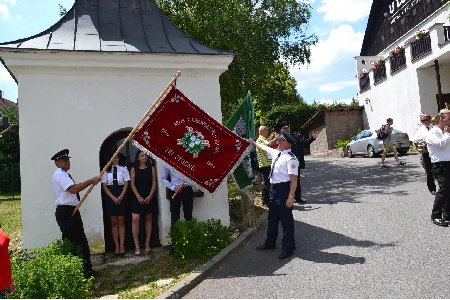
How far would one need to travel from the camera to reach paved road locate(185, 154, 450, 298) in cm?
458

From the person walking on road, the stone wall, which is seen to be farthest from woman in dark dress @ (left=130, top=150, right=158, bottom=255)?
the stone wall

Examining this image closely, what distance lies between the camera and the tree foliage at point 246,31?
43.9 feet

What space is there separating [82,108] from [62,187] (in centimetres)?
200

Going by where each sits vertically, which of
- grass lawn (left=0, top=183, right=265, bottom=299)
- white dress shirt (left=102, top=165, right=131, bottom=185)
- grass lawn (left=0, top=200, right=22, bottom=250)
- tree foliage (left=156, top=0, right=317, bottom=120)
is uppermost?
tree foliage (left=156, top=0, right=317, bottom=120)

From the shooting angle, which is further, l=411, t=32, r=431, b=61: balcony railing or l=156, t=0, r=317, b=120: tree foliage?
l=411, t=32, r=431, b=61: balcony railing

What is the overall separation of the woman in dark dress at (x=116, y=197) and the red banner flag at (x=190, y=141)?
1.25m

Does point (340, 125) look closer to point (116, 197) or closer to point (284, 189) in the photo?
point (284, 189)

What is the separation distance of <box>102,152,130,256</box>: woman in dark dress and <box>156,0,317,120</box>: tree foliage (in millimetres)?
7735

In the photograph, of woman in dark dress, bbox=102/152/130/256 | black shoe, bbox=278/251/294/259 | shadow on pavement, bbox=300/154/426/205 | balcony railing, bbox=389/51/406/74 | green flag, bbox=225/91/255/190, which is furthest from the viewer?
balcony railing, bbox=389/51/406/74

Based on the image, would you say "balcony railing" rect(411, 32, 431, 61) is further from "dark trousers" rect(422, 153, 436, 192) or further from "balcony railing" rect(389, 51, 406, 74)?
"dark trousers" rect(422, 153, 436, 192)

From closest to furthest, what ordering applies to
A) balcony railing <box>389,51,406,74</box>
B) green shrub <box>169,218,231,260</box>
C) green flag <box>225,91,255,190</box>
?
green shrub <box>169,218,231,260</box>
green flag <box>225,91,255,190</box>
balcony railing <box>389,51,406,74</box>

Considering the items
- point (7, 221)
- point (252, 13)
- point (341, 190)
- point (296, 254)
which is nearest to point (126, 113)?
point (296, 254)

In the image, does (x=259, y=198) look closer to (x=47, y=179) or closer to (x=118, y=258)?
(x=118, y=258)

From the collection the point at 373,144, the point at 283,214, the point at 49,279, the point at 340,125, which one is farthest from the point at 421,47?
the point at 49,279
